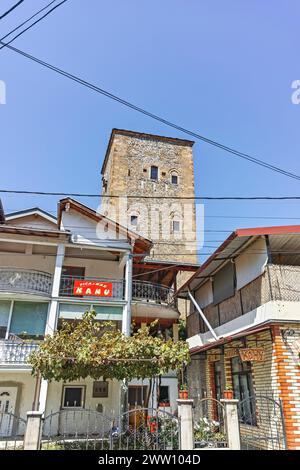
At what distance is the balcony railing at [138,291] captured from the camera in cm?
1516

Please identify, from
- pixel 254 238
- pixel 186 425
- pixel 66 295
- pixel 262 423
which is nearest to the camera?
pixel 186 425

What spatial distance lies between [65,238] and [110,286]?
307 cm

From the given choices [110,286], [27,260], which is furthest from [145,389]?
[27,260]

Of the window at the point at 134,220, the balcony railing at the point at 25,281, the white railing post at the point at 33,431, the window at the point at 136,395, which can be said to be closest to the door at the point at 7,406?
the balcony railing at the point at 25,281

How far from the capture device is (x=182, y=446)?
706 cm

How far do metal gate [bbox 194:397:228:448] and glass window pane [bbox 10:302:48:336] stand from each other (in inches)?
285

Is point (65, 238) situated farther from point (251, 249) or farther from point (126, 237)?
point (251, 249)

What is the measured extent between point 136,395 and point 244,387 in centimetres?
656

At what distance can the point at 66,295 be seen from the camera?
15.4 m

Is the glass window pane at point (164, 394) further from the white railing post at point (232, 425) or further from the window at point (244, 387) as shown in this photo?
the white railing post at point (232, 425)

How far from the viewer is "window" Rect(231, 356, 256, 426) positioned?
10.3 m

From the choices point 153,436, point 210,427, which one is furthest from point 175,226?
point 153,436

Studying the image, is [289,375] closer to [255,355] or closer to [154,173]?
[255,355]
